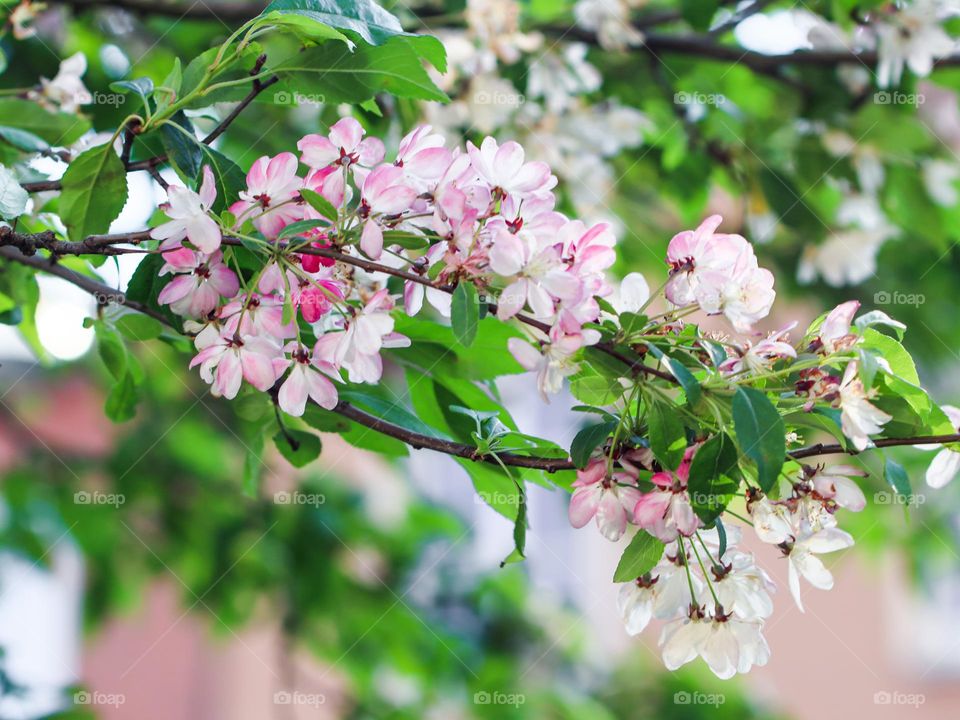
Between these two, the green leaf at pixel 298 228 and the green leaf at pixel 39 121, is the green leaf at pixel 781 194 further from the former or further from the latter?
the green leaf at pixel 298 228

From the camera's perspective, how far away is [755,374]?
51 centimetres

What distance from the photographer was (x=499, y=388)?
1.86 m

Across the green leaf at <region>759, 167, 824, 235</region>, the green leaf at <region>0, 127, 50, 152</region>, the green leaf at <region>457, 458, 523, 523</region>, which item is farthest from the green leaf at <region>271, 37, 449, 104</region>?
the green leaf at <region>759, 167, 824, 235</region>

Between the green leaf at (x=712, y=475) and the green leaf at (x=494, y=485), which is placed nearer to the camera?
the green leaf at (x=712, y=475)

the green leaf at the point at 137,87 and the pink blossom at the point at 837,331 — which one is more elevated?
the green leaf at the point at 137,87

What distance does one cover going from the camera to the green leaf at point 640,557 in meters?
0.54

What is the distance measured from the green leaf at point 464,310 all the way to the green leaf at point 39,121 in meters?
0.54

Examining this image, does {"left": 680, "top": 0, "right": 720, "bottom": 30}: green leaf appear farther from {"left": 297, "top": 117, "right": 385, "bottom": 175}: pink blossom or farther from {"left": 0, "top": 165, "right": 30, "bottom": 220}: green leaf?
{"left": 0, "top": 165, "right": 30, "bottom": 220}: green leaf

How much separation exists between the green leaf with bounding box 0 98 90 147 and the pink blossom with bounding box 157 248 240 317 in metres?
0.40

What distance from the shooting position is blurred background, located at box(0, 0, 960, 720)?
1.27 meters

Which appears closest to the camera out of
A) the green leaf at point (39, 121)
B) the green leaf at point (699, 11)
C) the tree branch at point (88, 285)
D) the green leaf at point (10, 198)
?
the green leaf at point (10, 198)

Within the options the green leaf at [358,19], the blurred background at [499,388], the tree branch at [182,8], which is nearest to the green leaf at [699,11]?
the blurred background at [499,388]

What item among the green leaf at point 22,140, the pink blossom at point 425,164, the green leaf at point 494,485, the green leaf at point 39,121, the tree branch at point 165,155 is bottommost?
the green leaf at point 494,485

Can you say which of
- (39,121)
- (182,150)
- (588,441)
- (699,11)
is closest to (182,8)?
(39,121)
